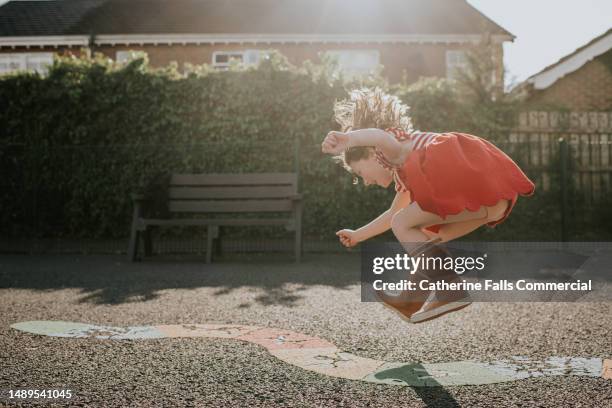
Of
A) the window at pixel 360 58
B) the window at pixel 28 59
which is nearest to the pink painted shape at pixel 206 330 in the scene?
the window at pixel 360 58

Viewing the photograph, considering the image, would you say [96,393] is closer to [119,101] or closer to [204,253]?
[204,253]

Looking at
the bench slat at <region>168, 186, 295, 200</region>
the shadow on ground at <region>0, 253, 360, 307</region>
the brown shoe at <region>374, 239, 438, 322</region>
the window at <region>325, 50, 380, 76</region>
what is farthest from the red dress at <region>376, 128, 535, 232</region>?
the window at <region>325, 50, 380, 76</region>

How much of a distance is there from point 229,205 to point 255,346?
4999 mm

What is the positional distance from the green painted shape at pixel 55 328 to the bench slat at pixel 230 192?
4334 millimetres

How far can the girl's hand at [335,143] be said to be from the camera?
8.94 feet

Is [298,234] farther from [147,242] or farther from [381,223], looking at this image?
[381,223]

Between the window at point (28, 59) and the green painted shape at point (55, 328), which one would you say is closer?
the green painted shape at point (55, 328)

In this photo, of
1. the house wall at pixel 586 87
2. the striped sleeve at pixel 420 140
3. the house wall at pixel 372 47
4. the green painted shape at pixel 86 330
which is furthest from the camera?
the house wall at pixel 372 47

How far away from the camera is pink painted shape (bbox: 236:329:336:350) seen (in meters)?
3.52

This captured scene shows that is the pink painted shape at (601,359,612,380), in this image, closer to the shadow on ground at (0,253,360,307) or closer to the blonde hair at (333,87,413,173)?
the blonde hair at (333,87,413,173)

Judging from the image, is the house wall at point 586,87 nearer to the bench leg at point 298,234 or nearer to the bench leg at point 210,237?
the bench leg at point 298,234

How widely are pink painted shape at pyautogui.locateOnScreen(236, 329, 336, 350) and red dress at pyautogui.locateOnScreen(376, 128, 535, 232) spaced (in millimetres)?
1211

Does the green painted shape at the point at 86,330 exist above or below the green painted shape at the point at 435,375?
above

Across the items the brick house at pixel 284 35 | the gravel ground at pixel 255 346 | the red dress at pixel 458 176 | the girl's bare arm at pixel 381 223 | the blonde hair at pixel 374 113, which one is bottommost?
the gravel ground at pixel 255 346
